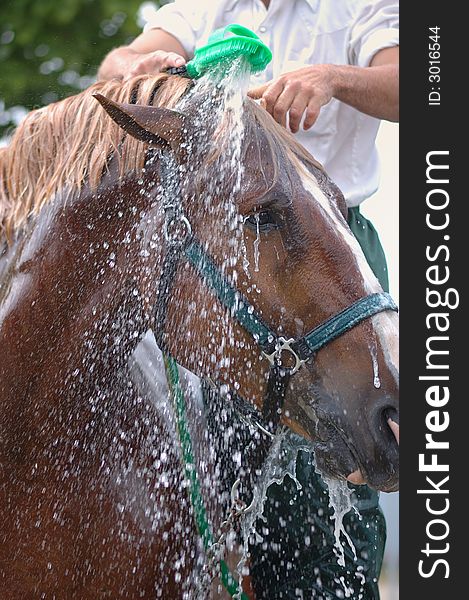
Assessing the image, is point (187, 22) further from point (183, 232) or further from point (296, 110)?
point (183, 232)

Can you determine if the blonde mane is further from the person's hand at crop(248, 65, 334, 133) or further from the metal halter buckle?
the metal halter buckle

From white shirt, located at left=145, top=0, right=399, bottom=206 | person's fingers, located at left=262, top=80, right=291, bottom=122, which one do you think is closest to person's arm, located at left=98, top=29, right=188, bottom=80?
white shirt, located at left=145, top=0, right=399, bottom=206

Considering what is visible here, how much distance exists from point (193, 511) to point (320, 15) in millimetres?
1449

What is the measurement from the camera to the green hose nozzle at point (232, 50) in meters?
2.03

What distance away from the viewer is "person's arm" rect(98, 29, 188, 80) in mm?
2314

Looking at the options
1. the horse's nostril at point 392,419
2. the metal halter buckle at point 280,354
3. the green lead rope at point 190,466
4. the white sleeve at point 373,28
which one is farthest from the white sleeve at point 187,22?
the horse's nostril at point 392,419

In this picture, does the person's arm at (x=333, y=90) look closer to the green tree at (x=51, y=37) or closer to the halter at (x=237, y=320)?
the halter at (x=237, y=320)

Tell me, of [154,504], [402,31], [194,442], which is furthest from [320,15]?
[154,504]

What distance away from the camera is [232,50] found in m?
2.03

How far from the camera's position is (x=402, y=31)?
226cm

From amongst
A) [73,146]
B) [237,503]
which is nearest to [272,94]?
[73,146]

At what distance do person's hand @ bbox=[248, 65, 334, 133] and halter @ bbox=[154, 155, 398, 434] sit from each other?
1.04 ft

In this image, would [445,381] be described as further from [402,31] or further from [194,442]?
[402,31]

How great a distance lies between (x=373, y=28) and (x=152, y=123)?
0.99 meters
